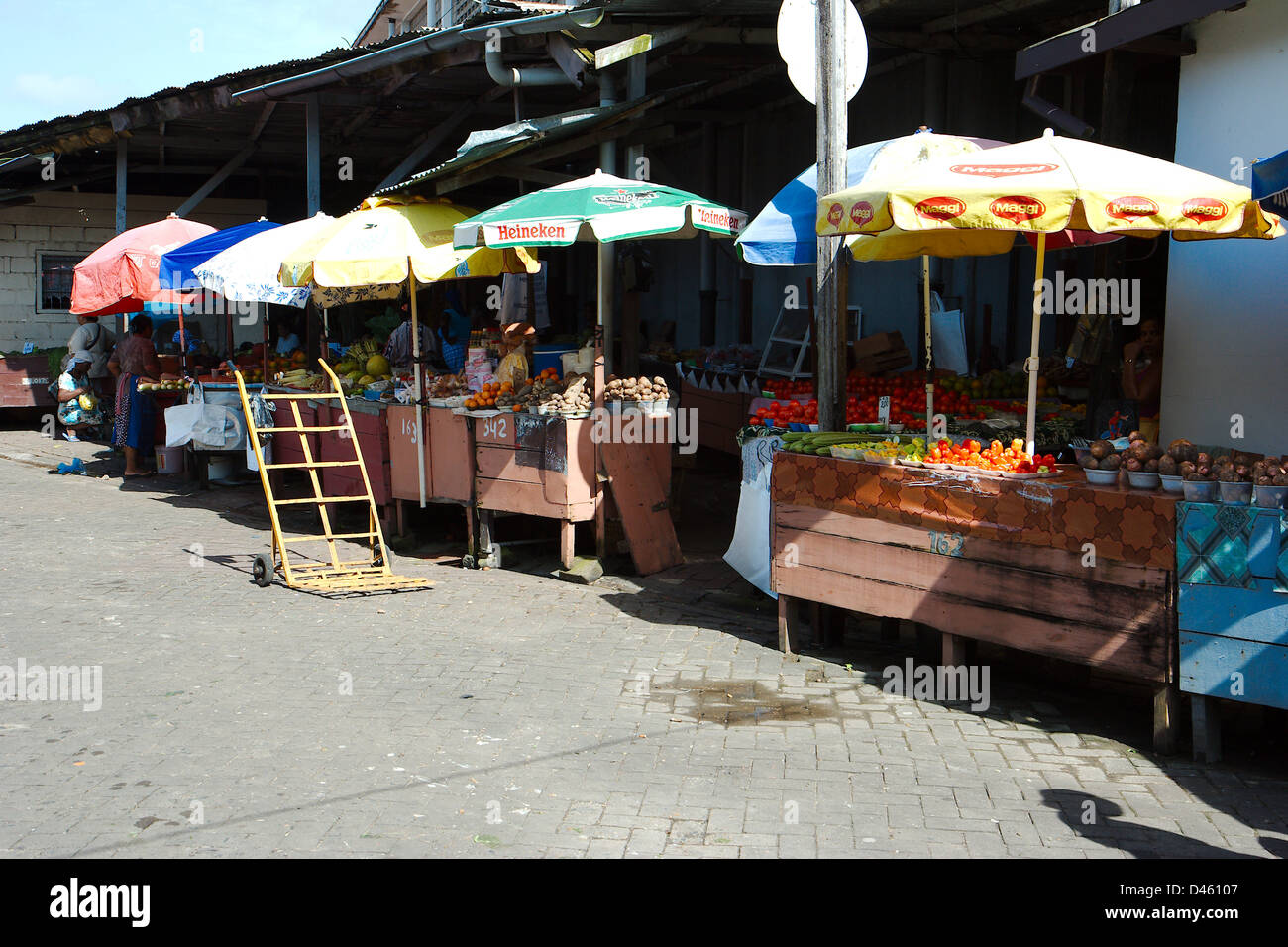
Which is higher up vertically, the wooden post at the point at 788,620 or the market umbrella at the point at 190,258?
the market umbrella at the point at 190,258

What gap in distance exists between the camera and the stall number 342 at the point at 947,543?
6176 mm

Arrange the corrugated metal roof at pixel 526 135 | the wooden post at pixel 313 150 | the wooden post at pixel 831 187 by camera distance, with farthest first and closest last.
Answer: the wooden post at pixel 313 150, the corrugated metal roof at pixel 526 135, the wooden post at pixel 831 187

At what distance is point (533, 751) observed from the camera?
17.9ft

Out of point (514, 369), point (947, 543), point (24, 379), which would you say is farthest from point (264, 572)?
point (24, 379)

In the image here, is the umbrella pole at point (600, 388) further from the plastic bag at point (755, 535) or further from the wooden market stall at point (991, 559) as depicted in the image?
the wooden market stall at point (991, 559)

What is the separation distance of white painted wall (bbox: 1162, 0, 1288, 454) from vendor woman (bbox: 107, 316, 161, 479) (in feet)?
39.9

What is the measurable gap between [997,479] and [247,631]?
4.94 meters

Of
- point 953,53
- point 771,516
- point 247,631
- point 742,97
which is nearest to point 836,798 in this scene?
point 771,516

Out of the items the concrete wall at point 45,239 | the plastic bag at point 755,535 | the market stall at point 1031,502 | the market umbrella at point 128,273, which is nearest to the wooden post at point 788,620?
the market stall at point 1031,502

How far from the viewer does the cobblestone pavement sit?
177 inches

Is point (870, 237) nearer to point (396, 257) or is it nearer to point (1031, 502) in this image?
point (1031, 502)

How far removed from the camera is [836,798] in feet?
16.0

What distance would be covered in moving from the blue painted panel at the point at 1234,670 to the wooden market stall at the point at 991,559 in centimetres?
11

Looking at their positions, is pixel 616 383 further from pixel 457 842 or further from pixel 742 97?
pixel 742 97
